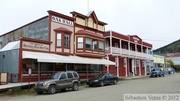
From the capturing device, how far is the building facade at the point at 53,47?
72.1 ft

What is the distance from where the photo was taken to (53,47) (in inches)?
993

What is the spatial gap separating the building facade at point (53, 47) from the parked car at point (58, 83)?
2466mm

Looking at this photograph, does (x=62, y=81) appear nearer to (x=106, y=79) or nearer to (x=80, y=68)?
(x=106, y=79)

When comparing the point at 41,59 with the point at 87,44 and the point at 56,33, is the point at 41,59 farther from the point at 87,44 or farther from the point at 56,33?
the point at 87,44

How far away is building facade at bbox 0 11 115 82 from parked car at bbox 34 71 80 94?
247 cm

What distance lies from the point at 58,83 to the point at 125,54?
73.7 feet

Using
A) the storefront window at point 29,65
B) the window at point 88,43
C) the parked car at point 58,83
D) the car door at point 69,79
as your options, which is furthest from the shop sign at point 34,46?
the window at point 88,43

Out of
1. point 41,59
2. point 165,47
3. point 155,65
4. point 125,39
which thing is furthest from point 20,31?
point 165,47

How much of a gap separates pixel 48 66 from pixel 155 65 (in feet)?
146

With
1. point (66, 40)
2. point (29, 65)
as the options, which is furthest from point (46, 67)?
point (66, 40)

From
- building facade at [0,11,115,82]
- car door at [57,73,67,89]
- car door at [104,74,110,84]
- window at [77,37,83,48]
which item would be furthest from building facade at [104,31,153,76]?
car door at [57,73,67,89]

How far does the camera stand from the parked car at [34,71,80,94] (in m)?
17.2

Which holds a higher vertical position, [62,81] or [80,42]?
[80,42]

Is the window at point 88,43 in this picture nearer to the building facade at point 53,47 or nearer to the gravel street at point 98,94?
the building facade at point 53,47
